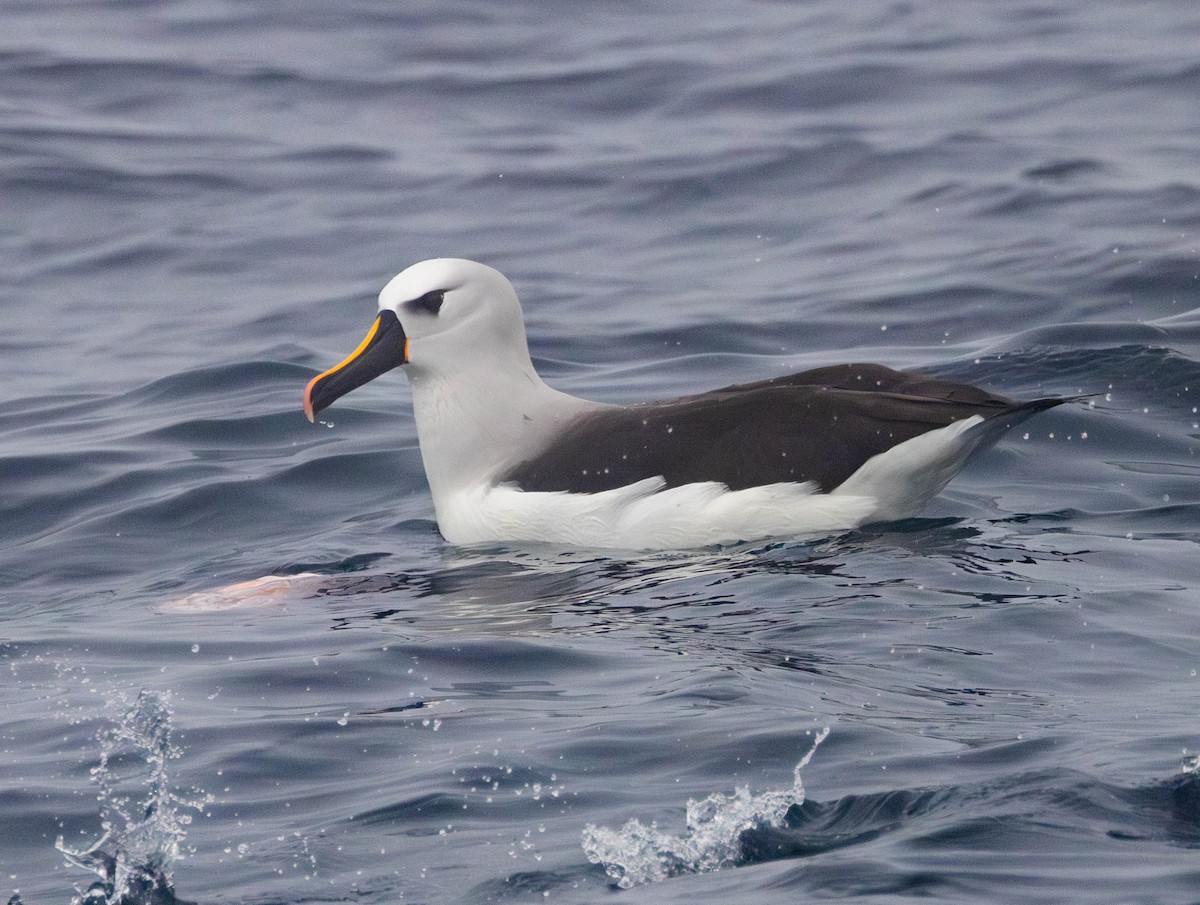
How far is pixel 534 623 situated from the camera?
695cm

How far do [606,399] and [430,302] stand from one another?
96.5 inches

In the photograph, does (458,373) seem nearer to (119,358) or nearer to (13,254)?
(119,358)

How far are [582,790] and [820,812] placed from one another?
26.5 inches

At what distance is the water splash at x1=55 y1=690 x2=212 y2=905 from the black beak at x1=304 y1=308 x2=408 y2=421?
2.61 metres

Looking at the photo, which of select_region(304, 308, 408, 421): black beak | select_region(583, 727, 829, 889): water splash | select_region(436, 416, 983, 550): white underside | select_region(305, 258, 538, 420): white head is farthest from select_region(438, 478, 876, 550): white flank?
select_region(583, 727, 829, 889): water splash

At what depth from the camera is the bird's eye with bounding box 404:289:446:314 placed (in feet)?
28.5

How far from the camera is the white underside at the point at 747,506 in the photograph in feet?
25.2

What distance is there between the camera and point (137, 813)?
523cm

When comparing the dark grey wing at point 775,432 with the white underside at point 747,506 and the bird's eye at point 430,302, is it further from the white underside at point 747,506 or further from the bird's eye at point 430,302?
the bird's eye at point 430,302

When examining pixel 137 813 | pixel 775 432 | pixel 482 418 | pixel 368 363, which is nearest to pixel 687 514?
pixel 775 432

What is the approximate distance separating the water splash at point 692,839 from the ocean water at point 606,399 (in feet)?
A: 0.05

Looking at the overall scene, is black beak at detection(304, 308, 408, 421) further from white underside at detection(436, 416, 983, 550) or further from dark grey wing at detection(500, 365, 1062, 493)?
dark grey wing at detection(500, 365, 1062, 493)

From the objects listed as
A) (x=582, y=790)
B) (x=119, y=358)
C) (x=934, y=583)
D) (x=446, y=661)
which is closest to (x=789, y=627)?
(x=934, y=583)

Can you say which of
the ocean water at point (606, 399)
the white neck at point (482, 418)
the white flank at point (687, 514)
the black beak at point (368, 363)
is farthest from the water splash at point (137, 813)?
the black beak at point (368, 363)
